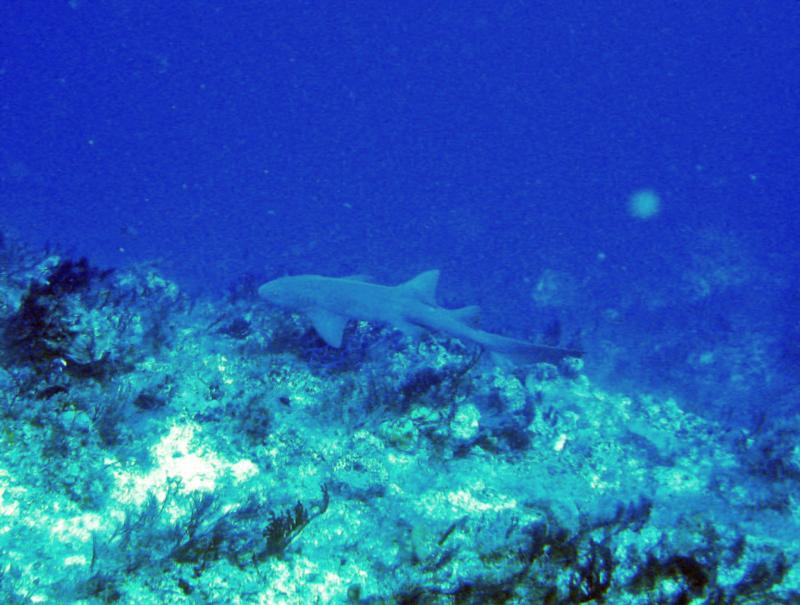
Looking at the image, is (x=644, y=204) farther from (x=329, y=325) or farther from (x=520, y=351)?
(x=329, y=325)

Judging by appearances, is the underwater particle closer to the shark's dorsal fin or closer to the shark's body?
the shark's dorsal fin

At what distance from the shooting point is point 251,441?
15.1 ft

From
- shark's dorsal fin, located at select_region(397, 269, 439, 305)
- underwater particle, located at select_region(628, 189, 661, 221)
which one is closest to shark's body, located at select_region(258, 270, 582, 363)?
shark's dorsal fin, located at select_region(397, 269, 439, 305)

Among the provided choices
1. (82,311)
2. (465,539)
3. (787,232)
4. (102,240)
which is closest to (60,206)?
(102,240)

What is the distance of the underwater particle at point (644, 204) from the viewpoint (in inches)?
3984

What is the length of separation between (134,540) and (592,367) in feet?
47.5

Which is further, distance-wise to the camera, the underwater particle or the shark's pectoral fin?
the underwater particle

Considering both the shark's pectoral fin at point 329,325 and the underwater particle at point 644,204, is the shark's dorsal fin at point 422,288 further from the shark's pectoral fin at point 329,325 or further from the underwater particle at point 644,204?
the underwater particle at point 644,204

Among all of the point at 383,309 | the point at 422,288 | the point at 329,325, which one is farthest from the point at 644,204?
the point at 329,325

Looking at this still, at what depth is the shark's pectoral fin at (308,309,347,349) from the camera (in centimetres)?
699

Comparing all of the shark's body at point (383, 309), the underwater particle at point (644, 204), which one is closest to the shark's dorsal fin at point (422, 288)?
the shark's body at point (383, 309)

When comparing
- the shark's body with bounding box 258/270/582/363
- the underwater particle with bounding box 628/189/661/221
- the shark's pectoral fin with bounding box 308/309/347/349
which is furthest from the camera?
the underwater particle with bounding box 628/189/661/221

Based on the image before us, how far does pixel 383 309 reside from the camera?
7547mm

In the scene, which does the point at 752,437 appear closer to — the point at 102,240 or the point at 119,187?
the point at 102,240
